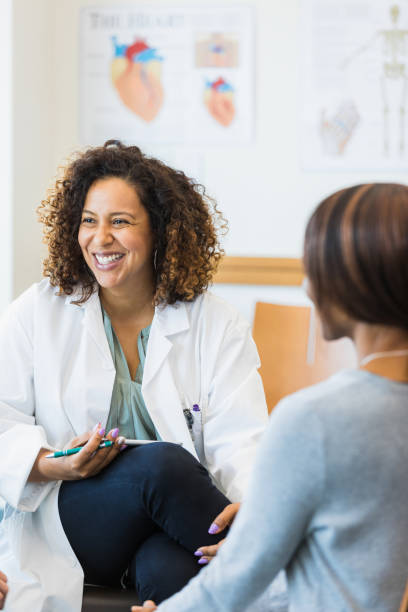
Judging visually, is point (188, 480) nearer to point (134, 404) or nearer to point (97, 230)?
point (134, 404)

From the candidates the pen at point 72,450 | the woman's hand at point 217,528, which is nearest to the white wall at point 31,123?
the pen at point 72,450

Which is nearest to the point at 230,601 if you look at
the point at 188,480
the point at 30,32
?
the point at 188,480

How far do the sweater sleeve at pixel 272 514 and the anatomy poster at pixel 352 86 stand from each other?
1.95 metres

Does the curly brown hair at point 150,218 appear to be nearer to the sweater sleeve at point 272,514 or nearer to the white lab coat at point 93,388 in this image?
the white lab coat at point 93,388

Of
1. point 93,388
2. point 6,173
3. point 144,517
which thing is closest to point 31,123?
point 6,173

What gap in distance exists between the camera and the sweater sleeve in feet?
2.50

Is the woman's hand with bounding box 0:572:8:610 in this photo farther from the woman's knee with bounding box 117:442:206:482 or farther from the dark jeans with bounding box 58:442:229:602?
the woman's knee with bounding box 117:442:206:482

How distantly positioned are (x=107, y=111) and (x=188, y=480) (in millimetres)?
1812

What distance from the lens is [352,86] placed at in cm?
256

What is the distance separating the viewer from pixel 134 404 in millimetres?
1568

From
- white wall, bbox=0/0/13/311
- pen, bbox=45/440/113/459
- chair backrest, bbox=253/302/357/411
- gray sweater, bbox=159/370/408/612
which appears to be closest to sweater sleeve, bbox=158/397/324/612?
gray sweater, bbox=159/370/408/612

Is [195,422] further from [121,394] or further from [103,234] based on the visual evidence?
[103,234]

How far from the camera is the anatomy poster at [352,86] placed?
2533 mm

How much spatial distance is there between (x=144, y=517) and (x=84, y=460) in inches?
6.1
